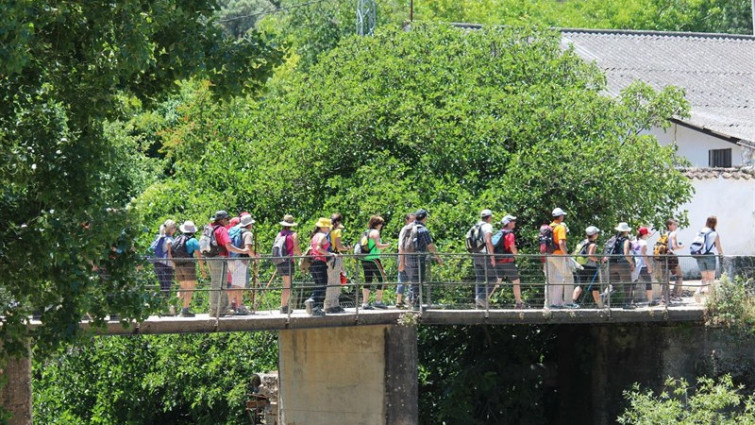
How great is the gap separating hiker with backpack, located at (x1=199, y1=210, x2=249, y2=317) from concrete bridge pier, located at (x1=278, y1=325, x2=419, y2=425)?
2.70m

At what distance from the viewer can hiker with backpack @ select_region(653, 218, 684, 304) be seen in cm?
2408

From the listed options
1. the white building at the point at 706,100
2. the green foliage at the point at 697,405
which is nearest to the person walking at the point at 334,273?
the green foliage at the point at 697,405

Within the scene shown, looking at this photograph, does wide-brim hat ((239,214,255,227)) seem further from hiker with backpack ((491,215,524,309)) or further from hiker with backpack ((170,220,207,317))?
hiker with backpack ((491,215,524,309))

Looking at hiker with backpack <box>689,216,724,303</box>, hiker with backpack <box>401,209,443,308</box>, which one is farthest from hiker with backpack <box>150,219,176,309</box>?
hiker with backpack <box>689,216,724,303</box>

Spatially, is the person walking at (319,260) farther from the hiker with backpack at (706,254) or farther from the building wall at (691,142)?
the building wall at (691,142)

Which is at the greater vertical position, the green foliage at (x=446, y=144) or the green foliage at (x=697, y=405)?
the green foliage at (x=446, y=144)

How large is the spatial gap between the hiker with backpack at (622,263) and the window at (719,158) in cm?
1075

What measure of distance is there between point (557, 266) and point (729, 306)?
2.84 m

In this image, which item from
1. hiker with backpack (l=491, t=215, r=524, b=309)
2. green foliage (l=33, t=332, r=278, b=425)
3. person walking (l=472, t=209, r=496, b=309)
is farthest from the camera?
green foliage (l=33, t=332, r=278, b=425)

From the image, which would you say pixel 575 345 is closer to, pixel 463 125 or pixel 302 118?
pixel 463 125

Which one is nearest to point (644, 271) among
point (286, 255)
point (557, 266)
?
point (557, 266)

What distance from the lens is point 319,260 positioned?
21406mm

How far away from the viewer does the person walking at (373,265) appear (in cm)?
2203

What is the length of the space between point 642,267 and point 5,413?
11.8 m
